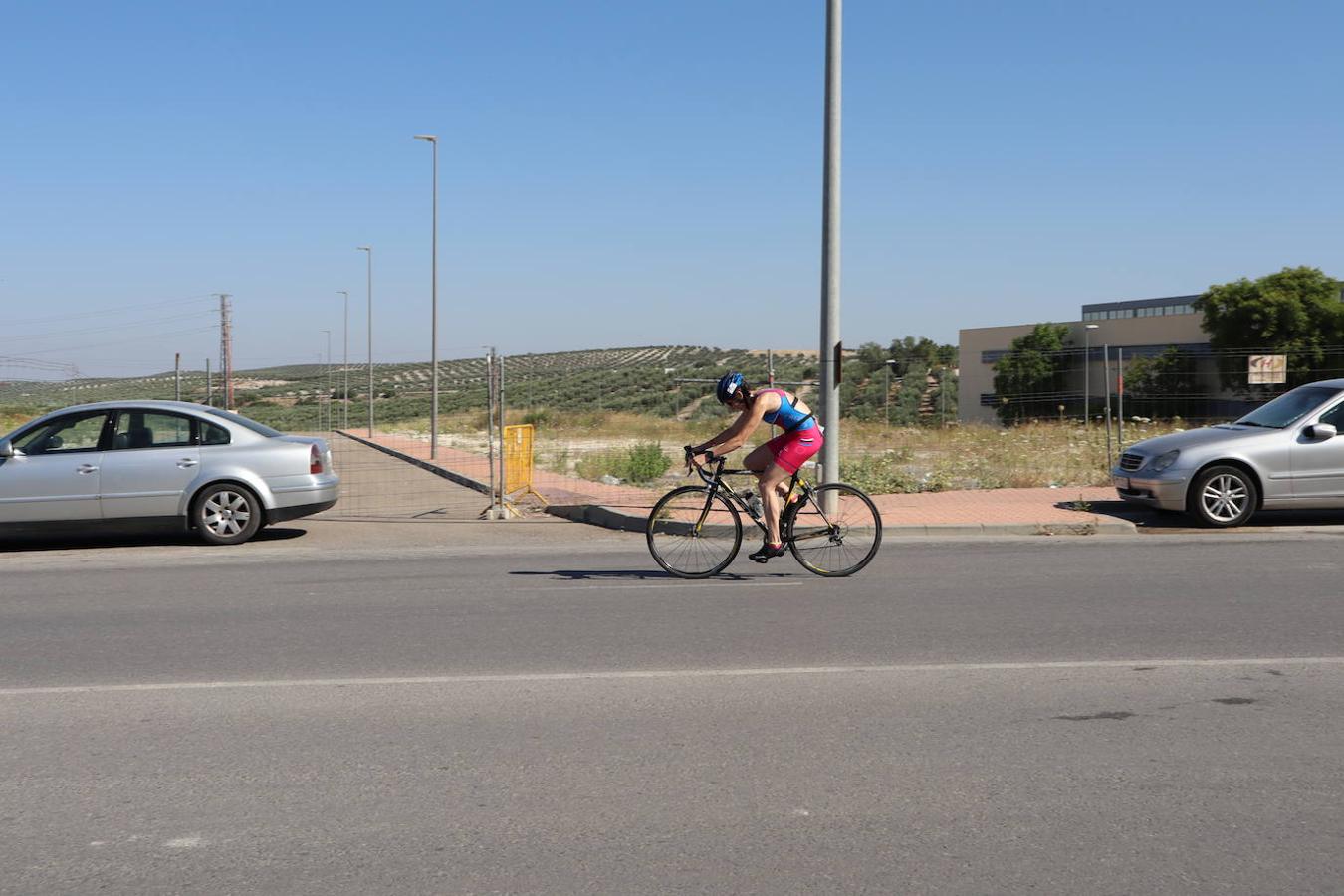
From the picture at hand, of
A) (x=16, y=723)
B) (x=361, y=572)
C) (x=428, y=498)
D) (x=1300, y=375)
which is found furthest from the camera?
(x=1300, y=375)

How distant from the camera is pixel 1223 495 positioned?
13.9 m

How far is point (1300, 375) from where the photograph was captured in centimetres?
4188

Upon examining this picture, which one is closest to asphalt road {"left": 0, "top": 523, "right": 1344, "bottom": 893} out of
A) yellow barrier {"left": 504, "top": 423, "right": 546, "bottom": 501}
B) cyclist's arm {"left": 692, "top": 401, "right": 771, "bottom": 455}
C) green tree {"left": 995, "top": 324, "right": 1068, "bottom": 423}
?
cyclist's arm {"left": 692, "top": 401, "right": 771, "bottom": 455}

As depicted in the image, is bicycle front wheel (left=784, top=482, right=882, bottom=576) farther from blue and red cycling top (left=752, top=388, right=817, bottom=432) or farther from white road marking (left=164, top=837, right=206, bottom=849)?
white road marking (left=164, top=837, right=206, bottom=849)

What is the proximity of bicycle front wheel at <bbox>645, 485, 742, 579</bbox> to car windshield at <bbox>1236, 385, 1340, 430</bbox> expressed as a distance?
731 cm

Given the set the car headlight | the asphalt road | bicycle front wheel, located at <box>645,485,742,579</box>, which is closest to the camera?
the asphalt road

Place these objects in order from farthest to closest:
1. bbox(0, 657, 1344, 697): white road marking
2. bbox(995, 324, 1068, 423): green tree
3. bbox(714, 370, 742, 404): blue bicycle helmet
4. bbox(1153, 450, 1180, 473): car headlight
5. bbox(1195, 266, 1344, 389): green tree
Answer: bbox(1195, 266, 1344, 389): green tree < bbox(995, 324, 1068, 423): green tree < bbox(1153, 450, 1180, 473): car headlight < bbox(714, 370, 742, 404): blue bicycle helmet < bbox(0, 657, 1344, 697): white road marking

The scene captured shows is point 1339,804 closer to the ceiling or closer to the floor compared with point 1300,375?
closer to the floor

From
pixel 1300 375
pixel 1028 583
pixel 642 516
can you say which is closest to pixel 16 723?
pixel 1028 583

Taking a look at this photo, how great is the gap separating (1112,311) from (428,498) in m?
94.9

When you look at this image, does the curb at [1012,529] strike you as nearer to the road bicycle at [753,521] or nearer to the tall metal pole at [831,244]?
the tall metal pole at [831,244]

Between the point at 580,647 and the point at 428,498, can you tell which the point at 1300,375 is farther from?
the point at 580,647

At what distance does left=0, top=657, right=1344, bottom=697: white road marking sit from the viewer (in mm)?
6918

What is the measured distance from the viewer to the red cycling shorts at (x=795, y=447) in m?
10.1
